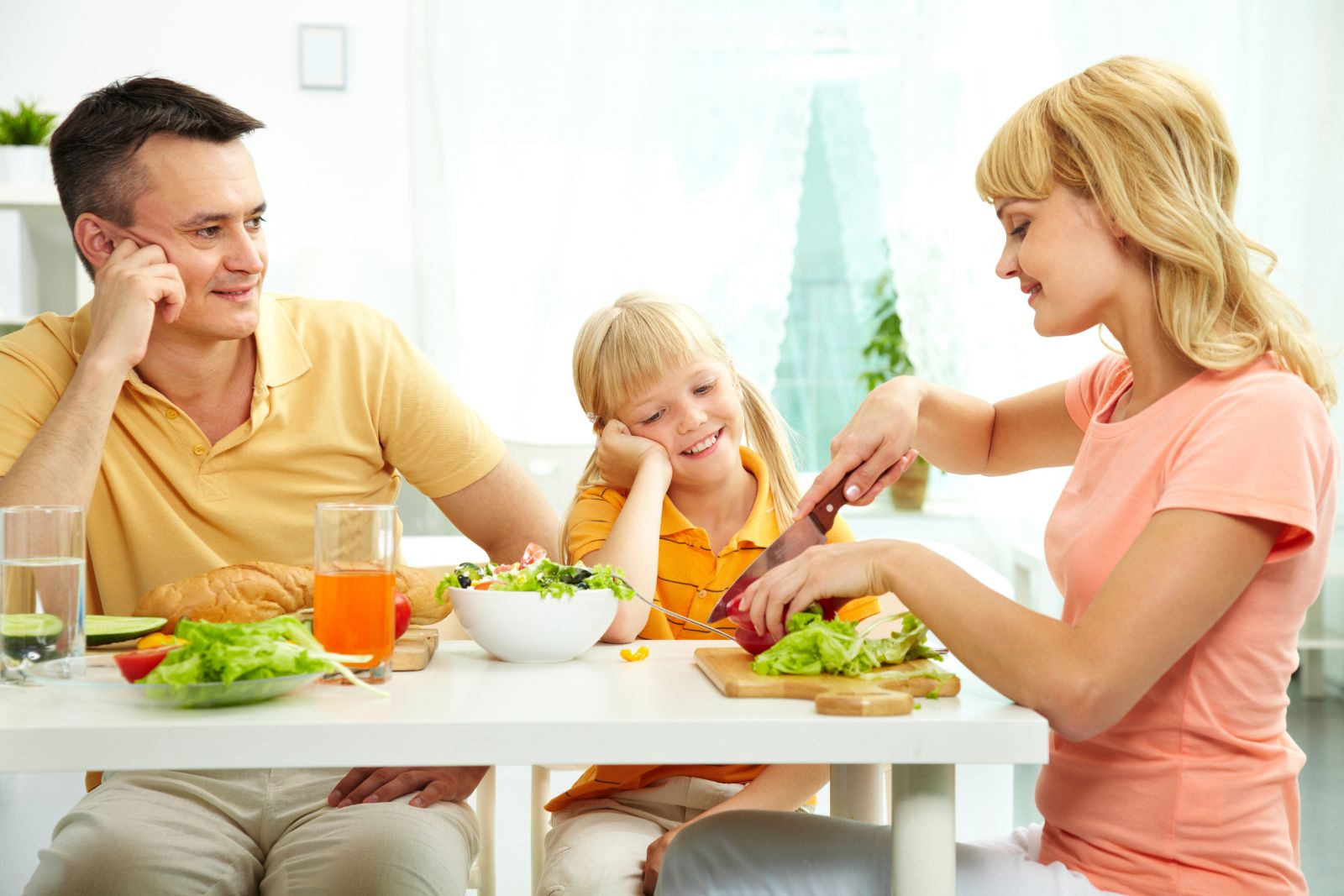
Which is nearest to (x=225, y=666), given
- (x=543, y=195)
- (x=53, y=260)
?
(x=53, y=260)

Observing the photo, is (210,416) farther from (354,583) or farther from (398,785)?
(354,583)

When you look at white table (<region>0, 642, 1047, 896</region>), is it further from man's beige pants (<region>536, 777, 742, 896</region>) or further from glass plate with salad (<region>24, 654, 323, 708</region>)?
man's beige pants (<region>536, 777, 742, 896</region>)

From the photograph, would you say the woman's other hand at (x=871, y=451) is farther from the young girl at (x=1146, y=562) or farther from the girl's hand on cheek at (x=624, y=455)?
the girl's hand on cheek at (x=624, y=455)

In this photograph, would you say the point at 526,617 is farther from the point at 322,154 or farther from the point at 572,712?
the point at 322,154

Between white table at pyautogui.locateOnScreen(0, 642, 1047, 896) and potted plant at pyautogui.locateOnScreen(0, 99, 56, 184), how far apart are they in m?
2.72

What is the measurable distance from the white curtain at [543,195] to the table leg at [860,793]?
277 centimetres

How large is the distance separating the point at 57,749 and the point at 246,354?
3.08 feet

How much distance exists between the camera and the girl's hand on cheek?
170 cm

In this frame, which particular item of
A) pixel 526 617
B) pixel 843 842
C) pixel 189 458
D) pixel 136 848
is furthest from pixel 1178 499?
pixel 189 458

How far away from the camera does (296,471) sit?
172 cm

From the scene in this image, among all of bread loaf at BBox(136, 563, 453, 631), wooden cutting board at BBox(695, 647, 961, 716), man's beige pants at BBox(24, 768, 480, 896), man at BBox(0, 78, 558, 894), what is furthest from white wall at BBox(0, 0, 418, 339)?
wooden cutting board at BBox(695, 647, 961, 716)

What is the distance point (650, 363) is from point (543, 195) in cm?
248

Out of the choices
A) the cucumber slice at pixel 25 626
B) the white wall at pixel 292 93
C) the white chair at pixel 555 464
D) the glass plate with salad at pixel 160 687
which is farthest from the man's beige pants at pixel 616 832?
the white wall at pixel 292 93

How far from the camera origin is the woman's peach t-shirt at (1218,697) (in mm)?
1037
